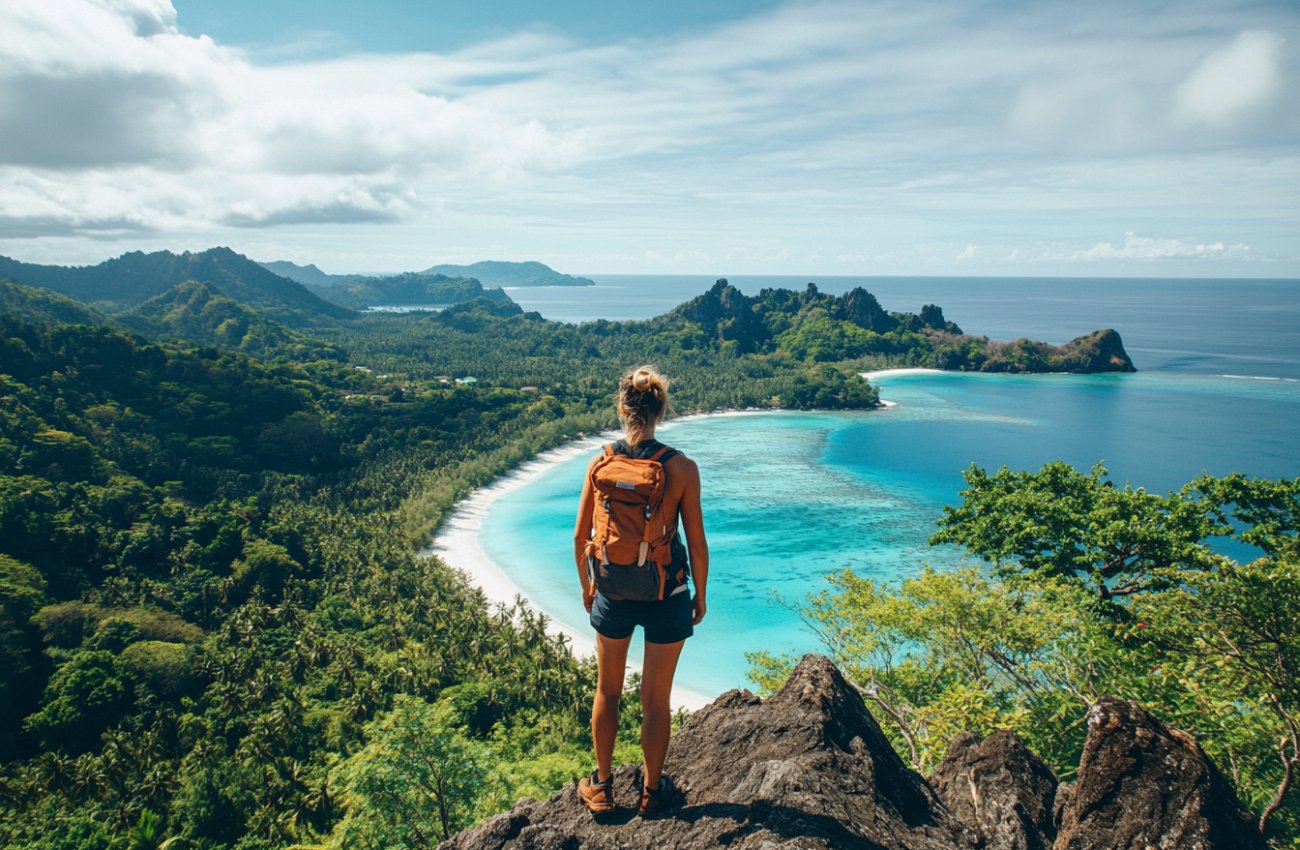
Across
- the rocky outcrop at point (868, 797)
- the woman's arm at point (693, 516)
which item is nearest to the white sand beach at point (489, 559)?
the rocky outcrop at point (868, 797)

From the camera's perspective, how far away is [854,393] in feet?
415

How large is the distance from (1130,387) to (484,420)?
415ft

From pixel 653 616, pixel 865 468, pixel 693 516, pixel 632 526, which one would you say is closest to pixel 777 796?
pixel 653 616

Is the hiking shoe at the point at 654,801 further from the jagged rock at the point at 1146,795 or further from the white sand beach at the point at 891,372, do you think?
the white sand beach at the point at 891,372

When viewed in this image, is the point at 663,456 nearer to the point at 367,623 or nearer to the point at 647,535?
the point at 647,535

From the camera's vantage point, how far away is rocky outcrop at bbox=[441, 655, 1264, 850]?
5.55 m

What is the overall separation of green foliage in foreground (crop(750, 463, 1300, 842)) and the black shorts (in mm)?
6604

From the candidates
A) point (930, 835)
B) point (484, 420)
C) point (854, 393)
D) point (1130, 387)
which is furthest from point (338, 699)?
point (1130, 387)

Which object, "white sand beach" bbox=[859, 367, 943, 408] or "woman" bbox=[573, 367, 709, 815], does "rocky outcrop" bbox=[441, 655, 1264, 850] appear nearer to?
"woman" bbox=[573, 367, 709, 815]

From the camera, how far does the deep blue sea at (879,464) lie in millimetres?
50000

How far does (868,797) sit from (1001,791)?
2073mm

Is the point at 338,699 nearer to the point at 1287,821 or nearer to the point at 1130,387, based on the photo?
the point at 1287,821

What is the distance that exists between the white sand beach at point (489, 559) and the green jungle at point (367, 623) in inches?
79.0

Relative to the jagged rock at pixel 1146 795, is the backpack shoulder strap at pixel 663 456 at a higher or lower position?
higher
